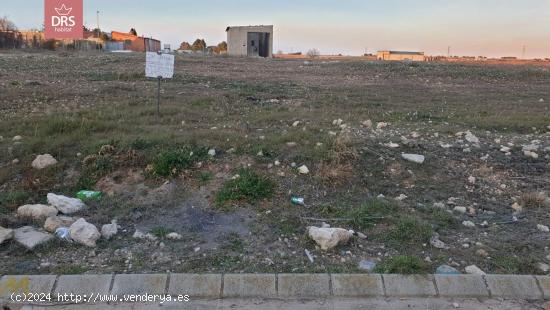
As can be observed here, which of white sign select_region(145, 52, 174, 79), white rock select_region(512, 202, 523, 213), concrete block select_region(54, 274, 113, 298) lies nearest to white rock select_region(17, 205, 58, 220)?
concrete block select_region(54, 274, 113, 298)

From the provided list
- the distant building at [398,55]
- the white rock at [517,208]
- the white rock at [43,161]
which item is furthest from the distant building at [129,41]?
the white rock at [517,208]

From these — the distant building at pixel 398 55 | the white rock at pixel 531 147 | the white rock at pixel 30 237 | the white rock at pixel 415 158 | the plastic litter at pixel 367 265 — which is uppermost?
the distant building at pixel 398 55

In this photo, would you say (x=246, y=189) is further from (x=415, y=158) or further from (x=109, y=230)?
(x=415, y=158)

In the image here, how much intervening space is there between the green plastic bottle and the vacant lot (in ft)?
0.36

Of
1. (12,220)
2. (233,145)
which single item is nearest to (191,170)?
(233,145)

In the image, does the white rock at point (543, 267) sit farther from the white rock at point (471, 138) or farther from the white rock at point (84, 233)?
the white rock at point (84, 233)

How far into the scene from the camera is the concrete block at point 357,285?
3283 millimetres

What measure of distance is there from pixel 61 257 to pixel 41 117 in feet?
14.6

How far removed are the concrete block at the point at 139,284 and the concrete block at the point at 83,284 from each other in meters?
0.07

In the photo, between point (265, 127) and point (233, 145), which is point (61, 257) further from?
point (265, 127)

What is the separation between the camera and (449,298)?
10.7ft

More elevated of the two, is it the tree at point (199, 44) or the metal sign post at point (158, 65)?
the tree at point (199, 44)

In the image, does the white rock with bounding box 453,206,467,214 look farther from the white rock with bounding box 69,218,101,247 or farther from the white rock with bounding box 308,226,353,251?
the white rock with bounding box 69,218,101,247

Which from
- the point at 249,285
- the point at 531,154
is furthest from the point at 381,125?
the point at 249,285
